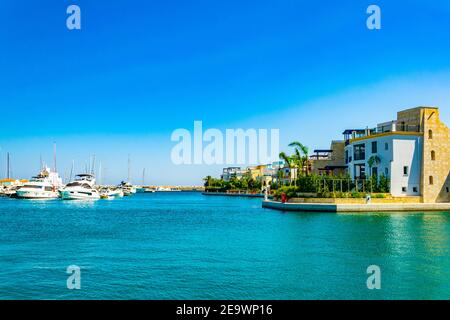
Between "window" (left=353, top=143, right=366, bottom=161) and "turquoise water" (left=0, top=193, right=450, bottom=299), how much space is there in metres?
30.3

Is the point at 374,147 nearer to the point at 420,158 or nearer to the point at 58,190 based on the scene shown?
the point at 420,158

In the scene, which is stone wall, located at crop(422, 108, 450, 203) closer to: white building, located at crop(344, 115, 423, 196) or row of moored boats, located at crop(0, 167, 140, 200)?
white building, located at crop(344, 115, 423, 196)

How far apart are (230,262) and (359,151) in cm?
5091

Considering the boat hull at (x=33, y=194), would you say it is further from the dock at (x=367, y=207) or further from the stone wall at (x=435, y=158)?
the stone wall at (x=435, y=158)

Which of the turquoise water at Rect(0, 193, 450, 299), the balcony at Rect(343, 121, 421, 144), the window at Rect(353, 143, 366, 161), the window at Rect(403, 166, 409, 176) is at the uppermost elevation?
the balcony at Rect(343, 121, 421, 144)

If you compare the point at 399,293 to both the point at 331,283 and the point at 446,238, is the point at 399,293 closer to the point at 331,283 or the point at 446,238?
the point at 331,283

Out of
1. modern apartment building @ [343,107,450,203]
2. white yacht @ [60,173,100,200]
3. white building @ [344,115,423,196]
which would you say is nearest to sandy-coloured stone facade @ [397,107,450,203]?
modern apartment building @ [343,107,450,203]

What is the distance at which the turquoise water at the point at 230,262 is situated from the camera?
16.8 m

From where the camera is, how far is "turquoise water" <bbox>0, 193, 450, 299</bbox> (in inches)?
662

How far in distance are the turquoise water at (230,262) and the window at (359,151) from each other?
3026cm
